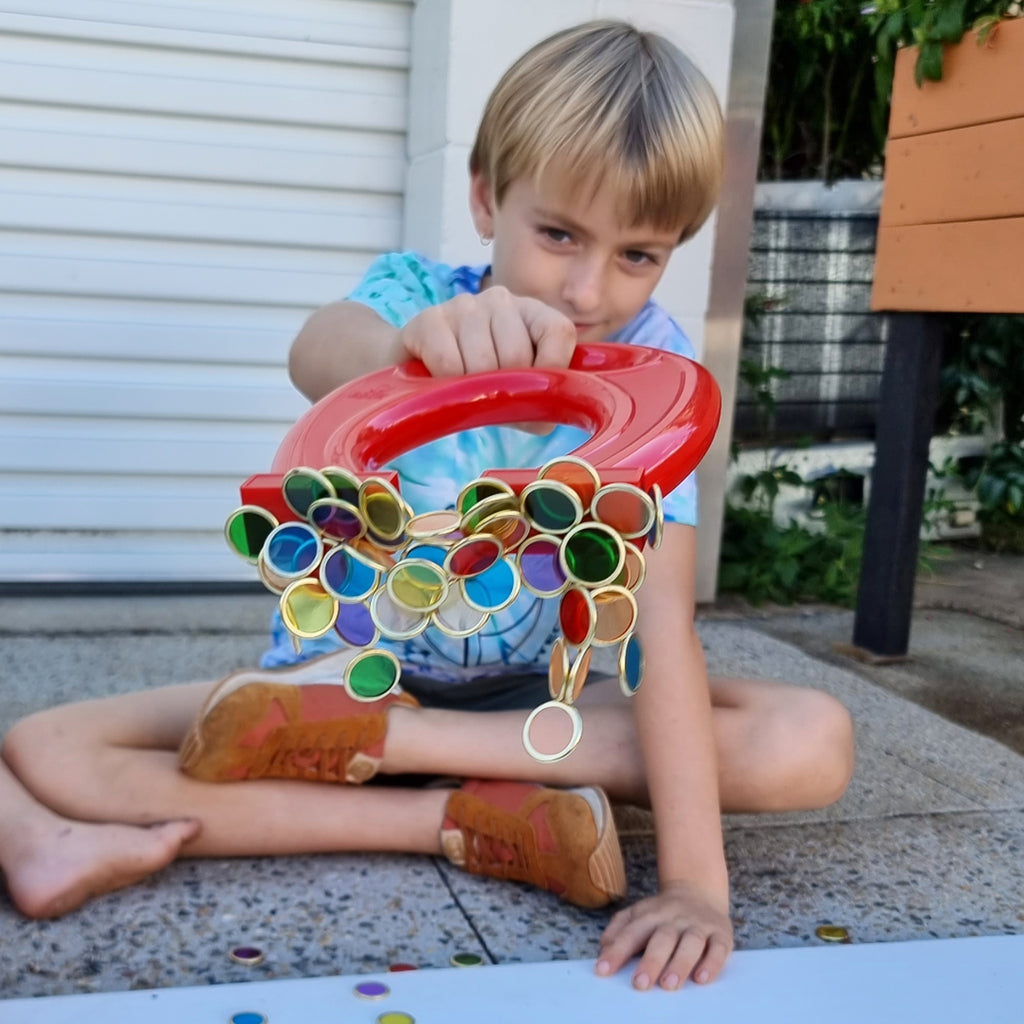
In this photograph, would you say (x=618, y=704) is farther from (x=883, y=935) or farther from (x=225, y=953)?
(x=225, y=953)

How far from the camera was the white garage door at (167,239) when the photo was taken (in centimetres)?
253

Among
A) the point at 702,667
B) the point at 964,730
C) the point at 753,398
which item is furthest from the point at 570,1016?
the point at 753,398

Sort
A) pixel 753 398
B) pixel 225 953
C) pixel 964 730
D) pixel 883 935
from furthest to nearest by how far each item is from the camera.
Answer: pixel 753 398 < pixel 964 730 < pixel 883 935 < pixel 225 953

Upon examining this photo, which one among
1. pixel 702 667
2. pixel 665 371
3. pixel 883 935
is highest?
pixel 665 371

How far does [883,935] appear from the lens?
4.36 ft

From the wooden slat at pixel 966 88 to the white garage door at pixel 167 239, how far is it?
1.05m

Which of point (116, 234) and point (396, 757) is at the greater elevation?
point (116, 234)

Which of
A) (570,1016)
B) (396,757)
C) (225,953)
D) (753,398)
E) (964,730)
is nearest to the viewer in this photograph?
(570,1016)

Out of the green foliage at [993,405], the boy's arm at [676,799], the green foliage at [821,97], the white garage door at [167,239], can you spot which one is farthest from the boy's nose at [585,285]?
the green foliage at [821,97]

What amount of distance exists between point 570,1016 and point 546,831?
29 centimetres

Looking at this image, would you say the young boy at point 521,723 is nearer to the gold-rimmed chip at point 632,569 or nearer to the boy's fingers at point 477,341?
the boy's fingers at point 477,341

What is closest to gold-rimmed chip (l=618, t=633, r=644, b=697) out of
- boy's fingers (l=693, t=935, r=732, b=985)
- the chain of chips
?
the chain of chips

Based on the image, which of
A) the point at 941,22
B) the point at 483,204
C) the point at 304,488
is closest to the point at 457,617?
the point at 304,488

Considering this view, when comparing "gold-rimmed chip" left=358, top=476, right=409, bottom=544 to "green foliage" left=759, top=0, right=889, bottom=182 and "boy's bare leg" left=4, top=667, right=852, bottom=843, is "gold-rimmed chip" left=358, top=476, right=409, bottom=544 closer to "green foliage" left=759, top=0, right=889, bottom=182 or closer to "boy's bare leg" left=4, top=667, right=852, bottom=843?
"boy's bare leg" left=4, top=667, right=852, bottom=843
